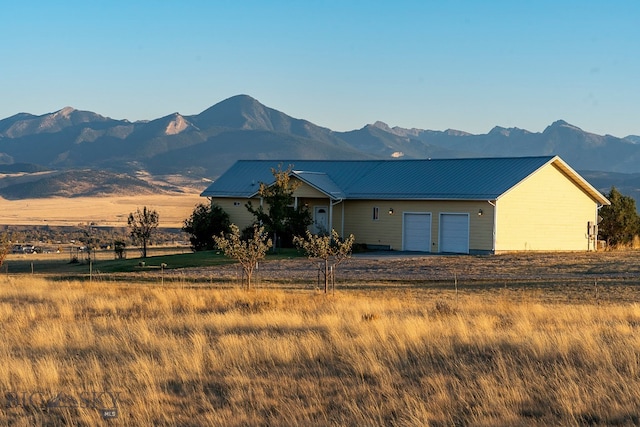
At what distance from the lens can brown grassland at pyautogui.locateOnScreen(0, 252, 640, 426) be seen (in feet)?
32.9

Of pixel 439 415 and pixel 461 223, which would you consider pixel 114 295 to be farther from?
pixel 461 223

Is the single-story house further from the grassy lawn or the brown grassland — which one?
the brown grassland

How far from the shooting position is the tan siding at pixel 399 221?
4035cm

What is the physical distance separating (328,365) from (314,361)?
1.00 ft

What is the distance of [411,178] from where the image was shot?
147ft

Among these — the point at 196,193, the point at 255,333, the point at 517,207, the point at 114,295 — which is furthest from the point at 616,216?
the point at 196,193

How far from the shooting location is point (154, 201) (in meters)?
134

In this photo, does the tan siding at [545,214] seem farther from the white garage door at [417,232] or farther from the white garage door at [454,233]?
the white garage door at [417,232]

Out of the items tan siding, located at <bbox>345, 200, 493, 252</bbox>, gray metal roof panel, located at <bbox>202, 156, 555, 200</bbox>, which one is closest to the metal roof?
gray metal roof panel, located at <bbox>202, 156, 555, 200</bbox>

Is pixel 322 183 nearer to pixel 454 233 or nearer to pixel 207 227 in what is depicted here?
pixel 207 227

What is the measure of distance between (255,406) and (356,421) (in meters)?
1.33

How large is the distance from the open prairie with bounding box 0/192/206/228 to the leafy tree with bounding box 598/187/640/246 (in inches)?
2065

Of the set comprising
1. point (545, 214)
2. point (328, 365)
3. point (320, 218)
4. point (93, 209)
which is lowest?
point (328, 365)

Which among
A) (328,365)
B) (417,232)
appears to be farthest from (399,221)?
(328,365)
